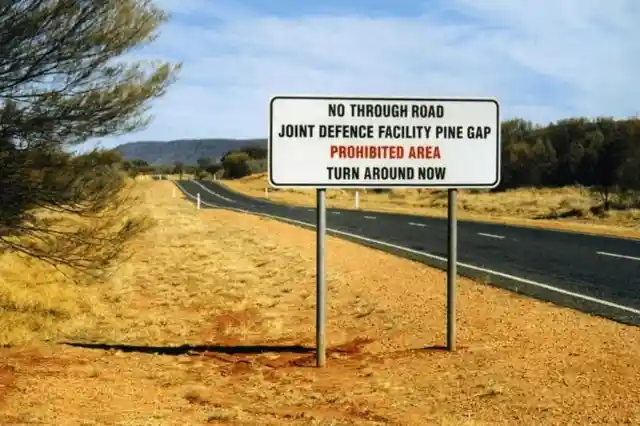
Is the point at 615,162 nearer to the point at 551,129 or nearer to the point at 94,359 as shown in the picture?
the point at 551,129

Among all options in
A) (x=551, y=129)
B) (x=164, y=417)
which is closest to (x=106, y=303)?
(x=164, y=417)

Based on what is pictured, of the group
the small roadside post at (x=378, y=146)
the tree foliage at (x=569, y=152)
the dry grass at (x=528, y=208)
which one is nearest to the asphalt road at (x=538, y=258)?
the small roadside post at (x=378, y=146)

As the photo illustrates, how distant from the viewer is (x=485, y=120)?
311 inches

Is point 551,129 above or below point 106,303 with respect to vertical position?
above

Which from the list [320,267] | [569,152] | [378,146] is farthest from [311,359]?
[569,152]

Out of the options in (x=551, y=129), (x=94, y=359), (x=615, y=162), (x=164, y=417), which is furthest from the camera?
(x=551, y=129)

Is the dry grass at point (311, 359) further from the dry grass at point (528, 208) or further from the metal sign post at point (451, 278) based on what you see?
the dry grass at point (528, 208)

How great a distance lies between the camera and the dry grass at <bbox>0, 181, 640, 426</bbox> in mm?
6004

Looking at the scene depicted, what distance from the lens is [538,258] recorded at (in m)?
16.0

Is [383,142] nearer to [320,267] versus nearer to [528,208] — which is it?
[320,267]

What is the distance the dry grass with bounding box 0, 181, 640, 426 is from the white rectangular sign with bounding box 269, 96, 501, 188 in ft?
6.23

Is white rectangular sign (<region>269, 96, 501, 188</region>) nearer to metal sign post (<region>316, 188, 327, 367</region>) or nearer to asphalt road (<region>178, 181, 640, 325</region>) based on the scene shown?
metal sign post (<region>316, 188, 327, 367</region>)

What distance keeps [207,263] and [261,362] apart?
29.6 feet

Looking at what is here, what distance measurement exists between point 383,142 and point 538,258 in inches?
365
